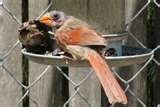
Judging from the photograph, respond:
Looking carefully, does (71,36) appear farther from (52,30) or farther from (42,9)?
(42,9)

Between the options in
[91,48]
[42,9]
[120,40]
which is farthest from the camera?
[42,9]

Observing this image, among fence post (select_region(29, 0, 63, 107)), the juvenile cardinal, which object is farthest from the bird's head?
fence post (select_region(29, 0, 63, 107))

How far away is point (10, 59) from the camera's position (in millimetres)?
2641

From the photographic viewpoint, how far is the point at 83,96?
2.54m

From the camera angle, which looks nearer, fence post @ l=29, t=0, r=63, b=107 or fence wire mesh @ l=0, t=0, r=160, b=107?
fence wire mesh @ l=0, t=0, r=160, b=107

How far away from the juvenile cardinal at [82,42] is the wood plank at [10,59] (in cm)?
33

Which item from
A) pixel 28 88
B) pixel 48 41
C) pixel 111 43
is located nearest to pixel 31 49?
pixel 48 41

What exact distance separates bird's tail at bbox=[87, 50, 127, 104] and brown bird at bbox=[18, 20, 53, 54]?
0.59ft

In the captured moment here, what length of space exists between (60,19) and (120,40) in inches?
8.3

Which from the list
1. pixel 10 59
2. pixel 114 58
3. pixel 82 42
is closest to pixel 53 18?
pixel 82 42

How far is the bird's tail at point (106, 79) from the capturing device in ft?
6.57

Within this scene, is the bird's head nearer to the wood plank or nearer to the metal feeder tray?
the metal feeder tray

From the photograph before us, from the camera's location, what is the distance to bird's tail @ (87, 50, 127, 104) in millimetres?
2004

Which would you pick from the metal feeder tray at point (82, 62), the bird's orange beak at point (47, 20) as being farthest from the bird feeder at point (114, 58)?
the bird's orange beak at point (47, 20)
